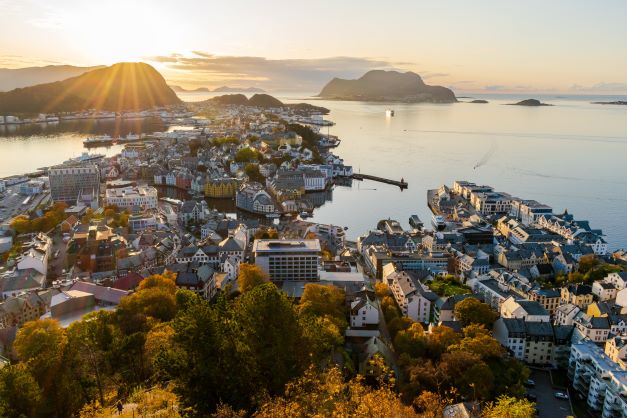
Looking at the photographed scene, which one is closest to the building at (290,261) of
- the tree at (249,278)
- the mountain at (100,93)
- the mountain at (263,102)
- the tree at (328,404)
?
the tree at (249,278)

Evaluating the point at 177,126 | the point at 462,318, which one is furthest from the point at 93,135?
the point at 462,318

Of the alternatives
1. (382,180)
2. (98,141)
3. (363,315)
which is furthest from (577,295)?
(98,141)

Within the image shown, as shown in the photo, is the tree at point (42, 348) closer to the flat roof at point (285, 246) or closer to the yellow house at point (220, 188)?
the flat roof at point (285, 246)

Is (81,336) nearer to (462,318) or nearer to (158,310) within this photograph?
(158,310)

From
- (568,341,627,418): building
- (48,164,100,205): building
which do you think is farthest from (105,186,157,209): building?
(568,341,627,418): building

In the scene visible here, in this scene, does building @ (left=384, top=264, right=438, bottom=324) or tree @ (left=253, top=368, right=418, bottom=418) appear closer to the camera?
tree @ (left=253, top=368, right=418, bottom=418)

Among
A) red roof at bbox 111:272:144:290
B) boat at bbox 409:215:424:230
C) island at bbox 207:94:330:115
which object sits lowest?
boat at bbox 409:215:424:230

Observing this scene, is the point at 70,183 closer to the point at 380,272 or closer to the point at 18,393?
the point at 380,272

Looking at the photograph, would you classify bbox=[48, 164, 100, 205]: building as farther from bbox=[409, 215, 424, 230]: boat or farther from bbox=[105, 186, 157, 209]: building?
bbox=[409, 215, 424, 230]: boat
